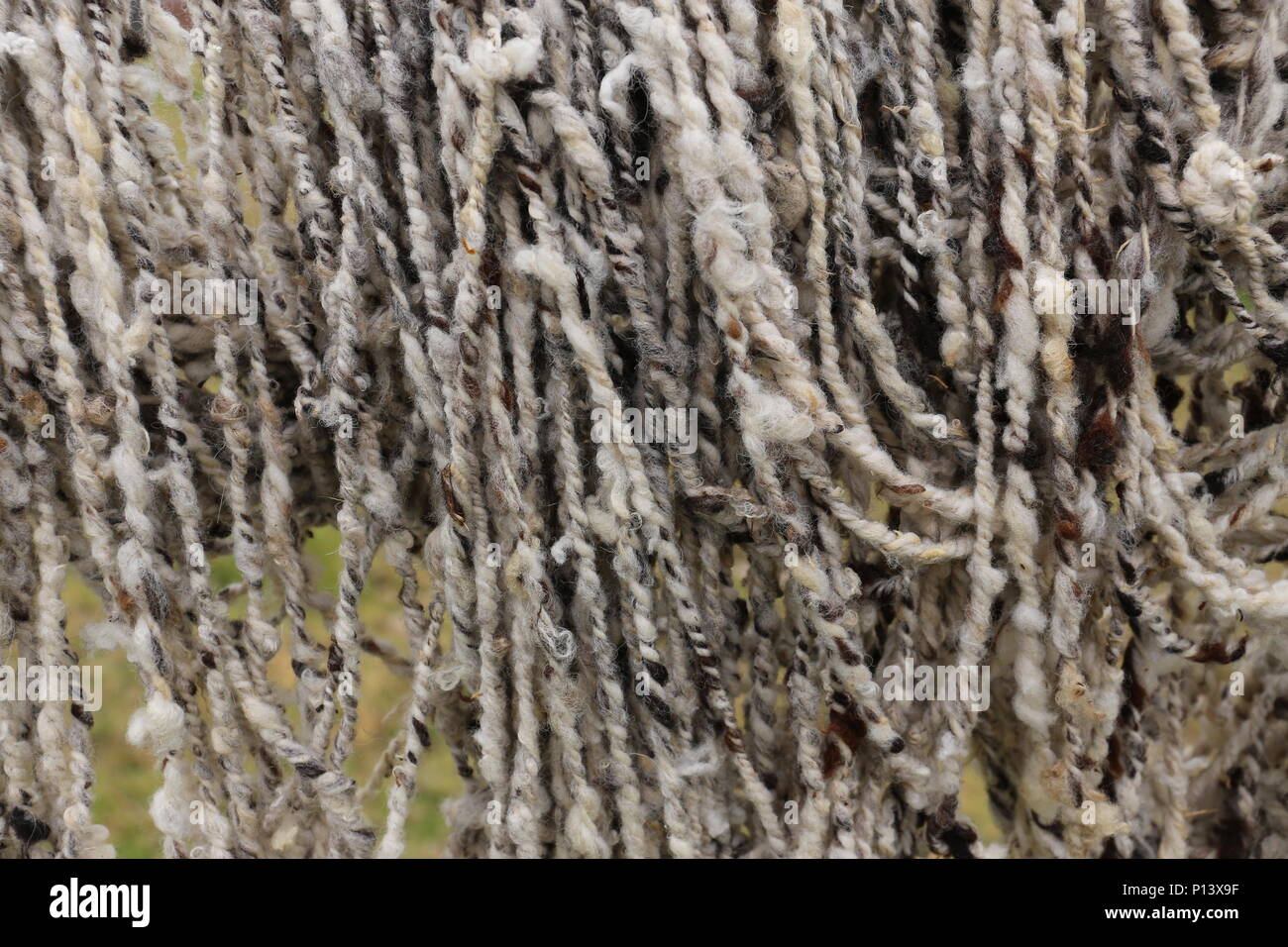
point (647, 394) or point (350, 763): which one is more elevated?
point (647, 394)

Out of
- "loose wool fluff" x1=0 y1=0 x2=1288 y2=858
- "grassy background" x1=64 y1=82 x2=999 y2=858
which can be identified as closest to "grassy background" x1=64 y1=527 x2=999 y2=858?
"grassy background" x1=64 y1=82 x2=999 y2=858

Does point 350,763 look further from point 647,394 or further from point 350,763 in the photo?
point 647,394

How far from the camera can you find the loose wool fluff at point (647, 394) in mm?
580

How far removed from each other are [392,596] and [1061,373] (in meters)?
1.41

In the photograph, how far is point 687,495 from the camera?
62 centimetres

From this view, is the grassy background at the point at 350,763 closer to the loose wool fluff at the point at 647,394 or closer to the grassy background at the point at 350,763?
the grassy background at the point at 350,763

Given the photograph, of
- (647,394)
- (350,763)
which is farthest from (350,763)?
(647,394)

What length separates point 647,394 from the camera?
0.62 m

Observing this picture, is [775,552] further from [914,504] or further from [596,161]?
[596,161]

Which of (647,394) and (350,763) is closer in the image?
(647,394)

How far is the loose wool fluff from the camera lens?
580mm

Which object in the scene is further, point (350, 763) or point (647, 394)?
point (350, 763)
